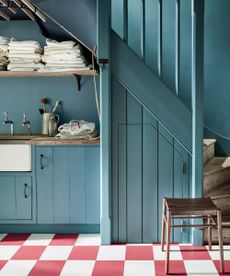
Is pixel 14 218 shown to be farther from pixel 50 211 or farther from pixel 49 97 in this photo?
pixel 49 97

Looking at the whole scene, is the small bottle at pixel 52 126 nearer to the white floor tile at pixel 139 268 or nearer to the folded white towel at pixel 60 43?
the folded white towel at pixel 60 43

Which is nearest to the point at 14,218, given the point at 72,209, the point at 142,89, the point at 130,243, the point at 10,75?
the point at 72,209

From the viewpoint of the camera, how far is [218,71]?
5129 millimetres

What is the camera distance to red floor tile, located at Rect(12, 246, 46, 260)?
12.1 ft

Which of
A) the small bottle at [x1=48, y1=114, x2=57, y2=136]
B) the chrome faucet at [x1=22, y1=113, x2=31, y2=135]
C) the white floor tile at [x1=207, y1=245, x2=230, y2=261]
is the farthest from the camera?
the chrome faucet at [x1=22, y1=113, x2=31, y2=135]

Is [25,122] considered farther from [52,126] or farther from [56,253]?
[56,253]

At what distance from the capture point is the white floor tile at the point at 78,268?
3.34m

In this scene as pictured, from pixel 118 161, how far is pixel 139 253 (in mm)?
837


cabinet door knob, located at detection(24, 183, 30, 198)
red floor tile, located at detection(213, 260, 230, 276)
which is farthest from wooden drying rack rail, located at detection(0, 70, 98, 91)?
red floor tile, located at detection(213, 260, 230, 276)

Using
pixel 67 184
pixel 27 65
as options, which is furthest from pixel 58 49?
pixel 67 184

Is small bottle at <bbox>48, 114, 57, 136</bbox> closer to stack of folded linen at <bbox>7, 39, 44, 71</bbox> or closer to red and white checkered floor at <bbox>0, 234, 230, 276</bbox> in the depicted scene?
stack of folded linen at <bbox>7, 39, 44, 71</bbox>

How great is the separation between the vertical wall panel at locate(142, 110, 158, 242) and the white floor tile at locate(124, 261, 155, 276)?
1.78 ft

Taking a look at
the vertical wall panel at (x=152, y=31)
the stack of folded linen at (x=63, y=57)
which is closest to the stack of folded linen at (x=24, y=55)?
the stack of folded linen at (x=63, y=57)

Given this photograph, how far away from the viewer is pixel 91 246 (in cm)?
398
